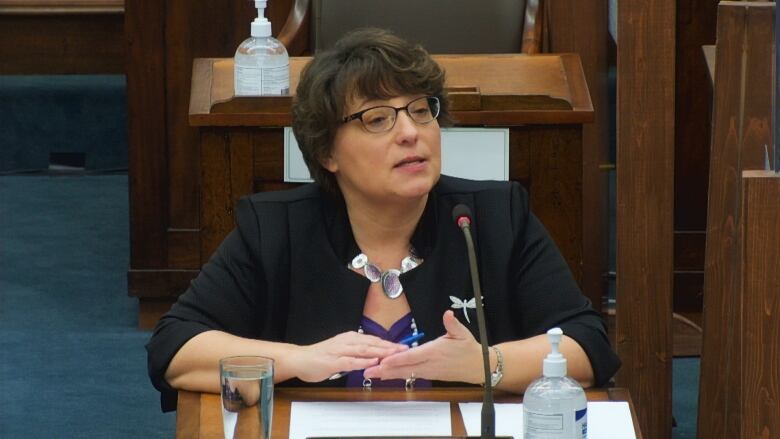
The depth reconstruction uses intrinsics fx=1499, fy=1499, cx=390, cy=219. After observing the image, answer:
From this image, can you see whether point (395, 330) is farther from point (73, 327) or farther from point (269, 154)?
point (73, 327)

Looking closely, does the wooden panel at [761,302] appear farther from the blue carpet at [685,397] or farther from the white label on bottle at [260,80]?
the blue carpet at [685,397]

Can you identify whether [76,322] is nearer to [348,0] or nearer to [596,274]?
[348,0]

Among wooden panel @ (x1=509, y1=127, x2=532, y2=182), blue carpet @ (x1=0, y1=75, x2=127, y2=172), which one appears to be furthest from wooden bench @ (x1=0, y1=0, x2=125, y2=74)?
wooden panel @ (x1=509, y1=127, x2=532, y2=182)

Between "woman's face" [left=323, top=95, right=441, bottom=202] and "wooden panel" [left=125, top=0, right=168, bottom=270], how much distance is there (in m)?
2.03

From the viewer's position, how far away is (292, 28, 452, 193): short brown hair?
97.7 inches

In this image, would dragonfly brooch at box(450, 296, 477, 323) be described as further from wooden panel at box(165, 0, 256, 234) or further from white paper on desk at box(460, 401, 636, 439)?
wooden panel at box(165, 0, 256, 234)

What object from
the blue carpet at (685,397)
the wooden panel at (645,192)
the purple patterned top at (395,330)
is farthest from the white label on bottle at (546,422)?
the blue carpet at (685,397)

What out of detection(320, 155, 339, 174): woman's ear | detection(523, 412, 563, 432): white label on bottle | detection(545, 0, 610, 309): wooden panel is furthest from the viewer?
detection(545, 0, 610, 309): wooden panel

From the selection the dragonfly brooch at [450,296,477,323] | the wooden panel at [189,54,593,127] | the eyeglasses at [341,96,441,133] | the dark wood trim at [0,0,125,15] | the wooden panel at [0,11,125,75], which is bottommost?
the dragonfly brooch at [450,296,477,323]

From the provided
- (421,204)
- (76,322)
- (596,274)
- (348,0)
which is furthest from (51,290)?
(421,204)

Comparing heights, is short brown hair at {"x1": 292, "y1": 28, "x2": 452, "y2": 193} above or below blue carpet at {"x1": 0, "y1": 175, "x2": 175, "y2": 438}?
above

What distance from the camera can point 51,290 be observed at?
499 cm

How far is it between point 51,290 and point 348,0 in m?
1.66

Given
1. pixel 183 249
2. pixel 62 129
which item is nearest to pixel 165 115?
pixel 183 249
